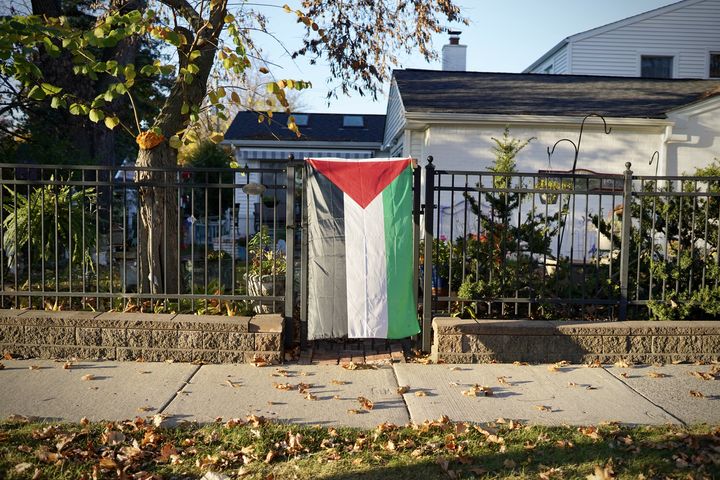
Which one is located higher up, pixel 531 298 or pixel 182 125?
pixel 182 125

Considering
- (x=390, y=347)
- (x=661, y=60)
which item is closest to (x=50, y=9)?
(x=390, y=347)

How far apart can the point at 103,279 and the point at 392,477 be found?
5.80 metres

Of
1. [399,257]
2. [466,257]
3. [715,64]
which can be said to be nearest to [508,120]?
[466,257]

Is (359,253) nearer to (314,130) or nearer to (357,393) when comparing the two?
(357,393)

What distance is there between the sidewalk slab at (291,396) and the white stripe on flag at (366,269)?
413 mm

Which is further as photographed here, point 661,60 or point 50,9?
point 661,60

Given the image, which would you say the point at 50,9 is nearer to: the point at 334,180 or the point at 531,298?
the point at 334,180

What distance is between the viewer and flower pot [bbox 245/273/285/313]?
20.7 ft

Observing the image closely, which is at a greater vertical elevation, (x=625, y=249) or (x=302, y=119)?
(x=302, y=119)

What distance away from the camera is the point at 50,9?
1323 cm

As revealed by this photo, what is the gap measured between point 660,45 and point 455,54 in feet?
22.6

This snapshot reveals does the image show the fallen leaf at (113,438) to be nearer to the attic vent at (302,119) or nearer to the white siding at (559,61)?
the attic vent at (302,119)

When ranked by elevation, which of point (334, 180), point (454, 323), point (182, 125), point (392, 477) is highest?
point (182, 125)

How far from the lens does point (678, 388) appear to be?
5078 millimetres
